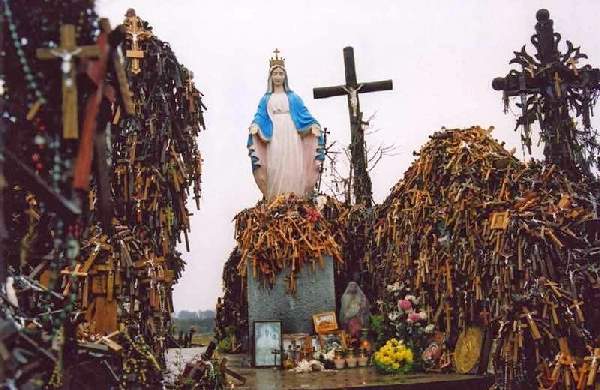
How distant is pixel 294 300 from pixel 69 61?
312 inches

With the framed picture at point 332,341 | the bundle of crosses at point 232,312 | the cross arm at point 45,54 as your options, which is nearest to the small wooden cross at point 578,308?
the framed picture at point 332,341

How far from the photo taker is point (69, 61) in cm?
398

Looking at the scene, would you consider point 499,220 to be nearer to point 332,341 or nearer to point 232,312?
point 332,341

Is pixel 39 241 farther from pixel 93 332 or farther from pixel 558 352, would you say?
pixel 558 352

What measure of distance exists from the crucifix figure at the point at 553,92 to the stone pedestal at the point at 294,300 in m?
3.77

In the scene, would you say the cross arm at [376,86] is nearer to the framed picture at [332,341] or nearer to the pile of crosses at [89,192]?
the pile of crosses at [89,192]

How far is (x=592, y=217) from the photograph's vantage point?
8.10 m

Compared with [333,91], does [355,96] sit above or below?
below

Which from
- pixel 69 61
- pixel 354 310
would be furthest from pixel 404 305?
pixel 69 61

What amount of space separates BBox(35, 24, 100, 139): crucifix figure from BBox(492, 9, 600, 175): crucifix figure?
25.9 feet

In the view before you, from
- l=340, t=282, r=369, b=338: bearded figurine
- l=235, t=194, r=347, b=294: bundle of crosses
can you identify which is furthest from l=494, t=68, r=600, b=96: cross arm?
l=340, t=282, r=369, b=338: bearded figurine

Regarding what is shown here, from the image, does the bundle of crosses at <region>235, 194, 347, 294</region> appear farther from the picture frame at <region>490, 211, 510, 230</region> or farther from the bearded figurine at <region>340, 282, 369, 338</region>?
the picture frame at <region>490, 211, 510, 230</region>

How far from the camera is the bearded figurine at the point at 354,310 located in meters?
11.0

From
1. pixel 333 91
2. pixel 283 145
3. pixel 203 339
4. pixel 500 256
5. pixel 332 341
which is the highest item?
pixel 333 91
